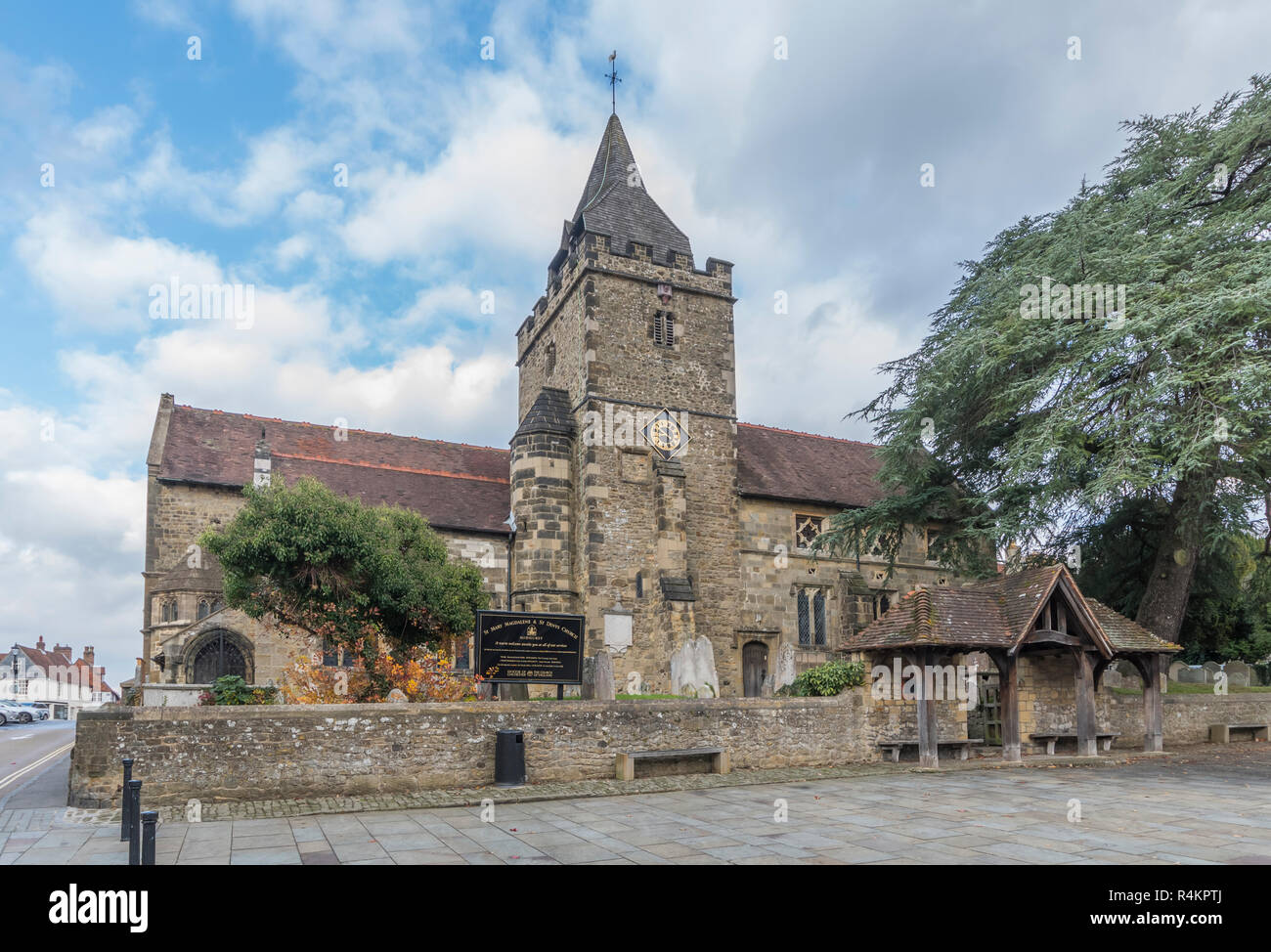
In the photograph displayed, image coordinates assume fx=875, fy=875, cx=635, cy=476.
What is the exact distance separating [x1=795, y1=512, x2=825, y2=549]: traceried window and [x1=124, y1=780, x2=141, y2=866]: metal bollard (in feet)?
77.4

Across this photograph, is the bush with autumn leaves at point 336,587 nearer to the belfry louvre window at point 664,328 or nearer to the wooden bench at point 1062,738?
the wooden bench at point 1062,738

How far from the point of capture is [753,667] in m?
27.6

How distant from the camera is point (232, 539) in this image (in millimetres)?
17266

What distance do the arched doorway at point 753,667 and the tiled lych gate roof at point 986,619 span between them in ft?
32.6

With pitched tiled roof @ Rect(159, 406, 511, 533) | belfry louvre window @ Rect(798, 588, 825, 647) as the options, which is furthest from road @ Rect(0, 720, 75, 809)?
belfry louvre window @ Rect(798, 588, 825, 647)

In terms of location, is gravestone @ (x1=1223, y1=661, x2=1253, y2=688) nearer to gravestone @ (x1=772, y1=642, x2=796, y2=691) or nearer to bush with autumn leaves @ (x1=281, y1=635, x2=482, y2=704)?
gravestone @ (x1=772, y1=642, x2=796, y2=691)

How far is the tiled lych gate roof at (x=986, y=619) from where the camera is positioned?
54.2 feet

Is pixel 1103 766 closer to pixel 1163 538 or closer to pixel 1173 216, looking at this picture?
pixel 1163 538

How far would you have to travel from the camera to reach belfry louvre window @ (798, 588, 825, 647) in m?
28.8

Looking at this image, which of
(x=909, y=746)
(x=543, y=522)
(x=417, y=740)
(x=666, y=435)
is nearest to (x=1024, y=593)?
(x=909, y=746)

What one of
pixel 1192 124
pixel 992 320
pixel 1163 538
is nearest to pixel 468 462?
pixel 992 320

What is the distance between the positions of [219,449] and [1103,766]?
81.9 ft

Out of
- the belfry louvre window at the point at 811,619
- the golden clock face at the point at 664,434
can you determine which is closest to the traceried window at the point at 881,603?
the belfry louvre window at the point at 811,619

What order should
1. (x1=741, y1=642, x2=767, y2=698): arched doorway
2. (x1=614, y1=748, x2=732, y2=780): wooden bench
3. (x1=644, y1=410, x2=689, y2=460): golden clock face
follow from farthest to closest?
(x1=741, y1=642, x2=767, y2=698): arched doorway → (x1=644, y1=410, x2=689, y2=460): golden clock face → (x1=614, y1=748, x2=732, y2=780): wooden bench
